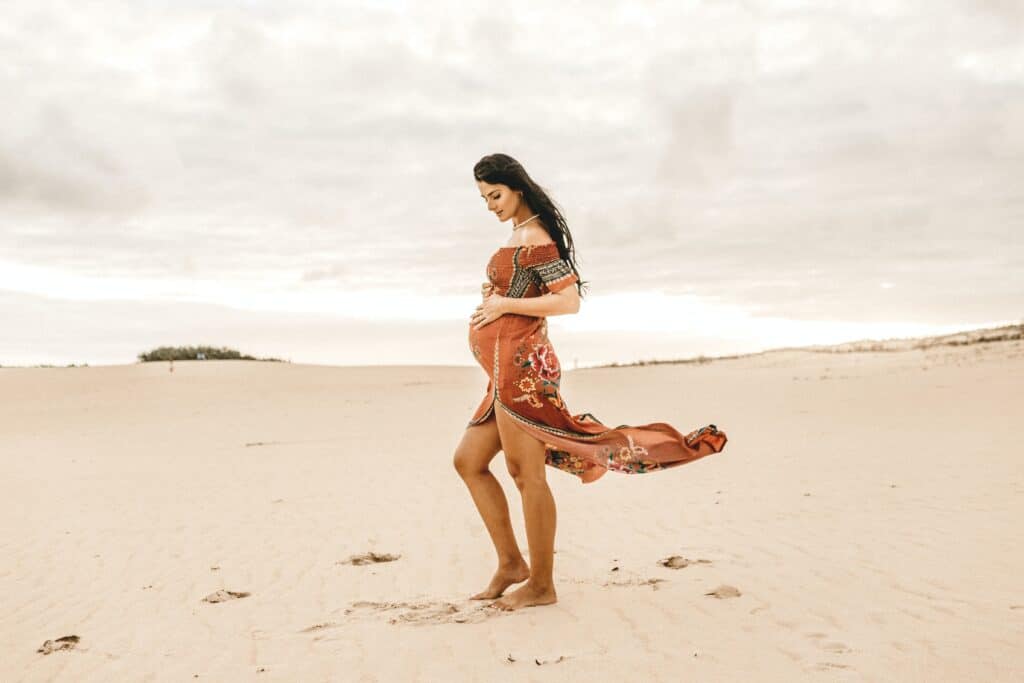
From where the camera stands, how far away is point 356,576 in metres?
6.03

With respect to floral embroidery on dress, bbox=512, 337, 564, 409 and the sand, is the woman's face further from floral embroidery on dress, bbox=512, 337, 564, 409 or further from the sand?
the sand

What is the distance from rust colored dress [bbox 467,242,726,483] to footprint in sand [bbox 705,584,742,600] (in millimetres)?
895

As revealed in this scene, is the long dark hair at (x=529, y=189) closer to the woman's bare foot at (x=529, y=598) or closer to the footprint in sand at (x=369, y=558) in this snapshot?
the woman's bare foot at (x=529, y=598)

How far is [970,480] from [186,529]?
7332mm

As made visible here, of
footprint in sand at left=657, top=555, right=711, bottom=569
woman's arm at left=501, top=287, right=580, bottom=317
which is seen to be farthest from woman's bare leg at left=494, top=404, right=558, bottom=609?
footprint in sand at left=657, top=555, right=711, bottom=569

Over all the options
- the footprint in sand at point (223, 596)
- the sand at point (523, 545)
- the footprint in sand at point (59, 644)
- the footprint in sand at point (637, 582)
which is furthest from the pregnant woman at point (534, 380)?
the footprint in sand at point (59, 644)

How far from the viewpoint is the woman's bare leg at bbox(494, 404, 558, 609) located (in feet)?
14.7

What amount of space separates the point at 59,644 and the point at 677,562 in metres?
3.54

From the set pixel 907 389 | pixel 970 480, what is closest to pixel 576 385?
pixel 907 389

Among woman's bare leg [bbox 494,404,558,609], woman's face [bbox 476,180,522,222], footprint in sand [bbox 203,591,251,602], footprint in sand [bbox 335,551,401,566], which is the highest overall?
woman's face [bbox 476,180,522,222]

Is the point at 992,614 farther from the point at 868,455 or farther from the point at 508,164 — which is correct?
the point at 868,455

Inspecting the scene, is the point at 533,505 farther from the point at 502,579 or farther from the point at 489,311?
the point at 489,311

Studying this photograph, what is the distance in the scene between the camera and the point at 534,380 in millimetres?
4430

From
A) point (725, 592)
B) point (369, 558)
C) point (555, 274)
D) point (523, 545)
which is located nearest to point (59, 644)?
point (369, 558)
